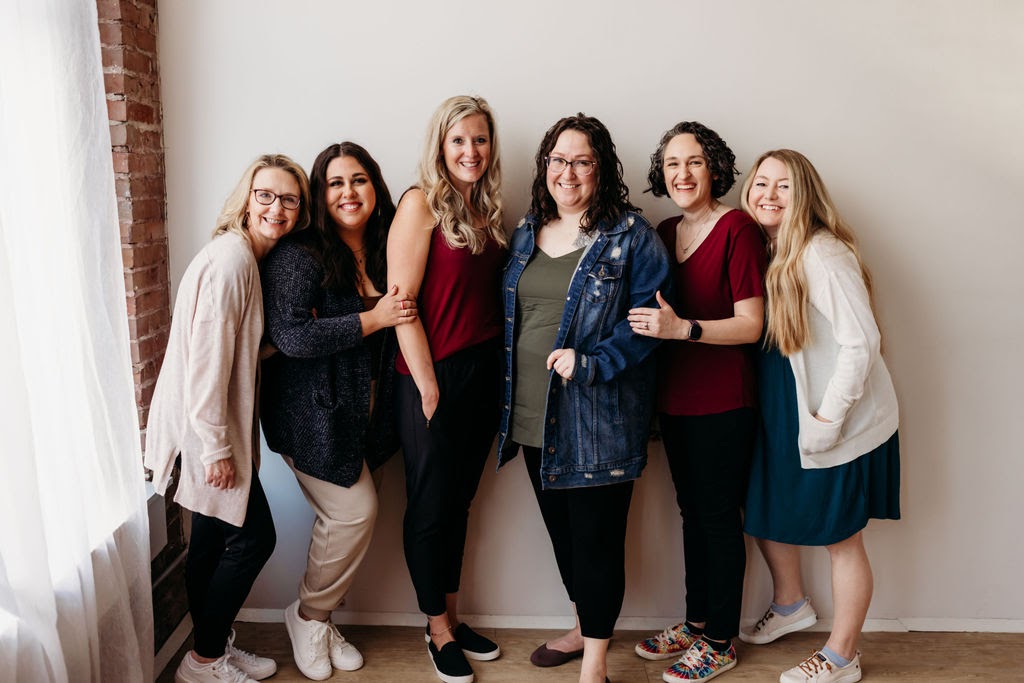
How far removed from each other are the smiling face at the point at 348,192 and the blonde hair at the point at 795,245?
3.97 ft

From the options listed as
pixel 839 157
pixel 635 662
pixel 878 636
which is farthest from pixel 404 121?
pixel 878 636

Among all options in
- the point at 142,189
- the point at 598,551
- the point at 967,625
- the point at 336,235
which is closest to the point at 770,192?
the point at 598,551

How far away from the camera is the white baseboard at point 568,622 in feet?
9.27

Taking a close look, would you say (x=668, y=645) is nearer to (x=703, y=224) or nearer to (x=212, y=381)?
(x=703, y=224)

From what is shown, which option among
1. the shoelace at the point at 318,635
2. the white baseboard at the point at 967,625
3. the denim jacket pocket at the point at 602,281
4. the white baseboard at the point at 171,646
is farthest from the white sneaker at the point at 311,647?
the white baseboard at the point at 967,625

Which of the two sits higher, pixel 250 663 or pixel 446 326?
pixel 446 326

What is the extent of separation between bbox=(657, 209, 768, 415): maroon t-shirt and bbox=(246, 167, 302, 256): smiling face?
44.8 inches

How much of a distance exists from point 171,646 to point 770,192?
7.91ft

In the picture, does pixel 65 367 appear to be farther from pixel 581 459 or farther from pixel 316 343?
pixel 581 459

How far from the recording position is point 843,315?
227cm

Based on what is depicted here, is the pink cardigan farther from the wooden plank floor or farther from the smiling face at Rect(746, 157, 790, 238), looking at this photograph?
the smiling face at Rect(746, 157, 790, 238)

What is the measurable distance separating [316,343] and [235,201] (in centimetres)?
45

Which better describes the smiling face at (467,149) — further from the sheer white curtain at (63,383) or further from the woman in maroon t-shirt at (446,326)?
the sheer white curtain at (63,383)

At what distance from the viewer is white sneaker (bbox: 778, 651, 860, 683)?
2482mm
